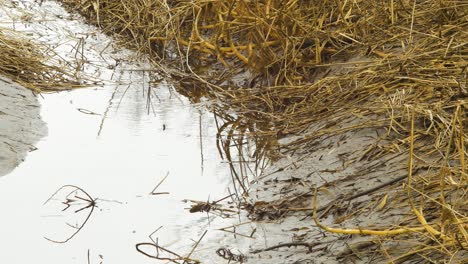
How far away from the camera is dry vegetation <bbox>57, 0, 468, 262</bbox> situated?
3.49 meters

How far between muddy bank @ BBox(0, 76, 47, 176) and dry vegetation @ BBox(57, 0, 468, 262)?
101 cm

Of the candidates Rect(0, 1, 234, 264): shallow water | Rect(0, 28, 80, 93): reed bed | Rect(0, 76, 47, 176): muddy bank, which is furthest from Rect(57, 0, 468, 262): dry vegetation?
Rect(0, 76, 47, 176): muddy bank

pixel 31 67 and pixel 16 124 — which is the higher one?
pixel 16 124

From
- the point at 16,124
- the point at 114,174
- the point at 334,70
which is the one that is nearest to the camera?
the point at 114,174

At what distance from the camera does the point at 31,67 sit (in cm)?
562

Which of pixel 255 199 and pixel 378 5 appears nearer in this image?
pixel 255 199

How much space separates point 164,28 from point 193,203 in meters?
2.81

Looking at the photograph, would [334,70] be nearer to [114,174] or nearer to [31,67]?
[114,174]

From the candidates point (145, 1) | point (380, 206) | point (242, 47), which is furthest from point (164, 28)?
point (380, 206)

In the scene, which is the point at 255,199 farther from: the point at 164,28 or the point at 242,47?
the point at 164,28

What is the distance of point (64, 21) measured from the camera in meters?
7.54

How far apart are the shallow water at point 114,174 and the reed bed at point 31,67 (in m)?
0.16

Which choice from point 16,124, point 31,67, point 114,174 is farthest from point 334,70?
point 31,67

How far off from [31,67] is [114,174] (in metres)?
1.85
